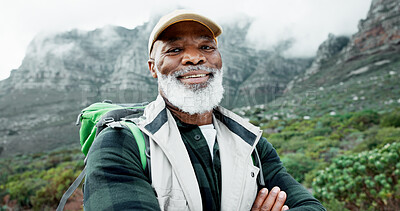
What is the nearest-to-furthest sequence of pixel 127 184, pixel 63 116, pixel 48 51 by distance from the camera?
1. pixel 127 184
2. pixel 63 116
3. pixel 48 51

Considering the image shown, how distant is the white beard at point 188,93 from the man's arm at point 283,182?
54cm

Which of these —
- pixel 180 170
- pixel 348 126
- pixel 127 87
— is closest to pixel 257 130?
pixel 180 170

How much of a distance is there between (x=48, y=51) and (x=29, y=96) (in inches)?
2019

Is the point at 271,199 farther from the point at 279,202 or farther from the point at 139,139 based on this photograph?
the point at 139,139

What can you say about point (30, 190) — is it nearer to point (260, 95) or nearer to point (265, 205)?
point (265, 205)

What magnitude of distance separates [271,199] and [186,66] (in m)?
1.03

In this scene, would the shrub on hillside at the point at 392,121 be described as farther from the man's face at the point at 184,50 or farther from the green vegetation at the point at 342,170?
the man's face at the point at 184,50

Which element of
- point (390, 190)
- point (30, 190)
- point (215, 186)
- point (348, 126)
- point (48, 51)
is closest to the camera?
point (215, 186)

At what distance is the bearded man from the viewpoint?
44.2 inches

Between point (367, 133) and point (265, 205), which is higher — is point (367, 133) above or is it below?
below

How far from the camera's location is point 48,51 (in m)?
118

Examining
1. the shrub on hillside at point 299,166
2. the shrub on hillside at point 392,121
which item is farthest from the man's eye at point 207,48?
the shrub on hillside at point 392,121

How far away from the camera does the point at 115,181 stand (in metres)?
1.09

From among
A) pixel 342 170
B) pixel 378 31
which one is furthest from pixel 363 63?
pixel 342 170
